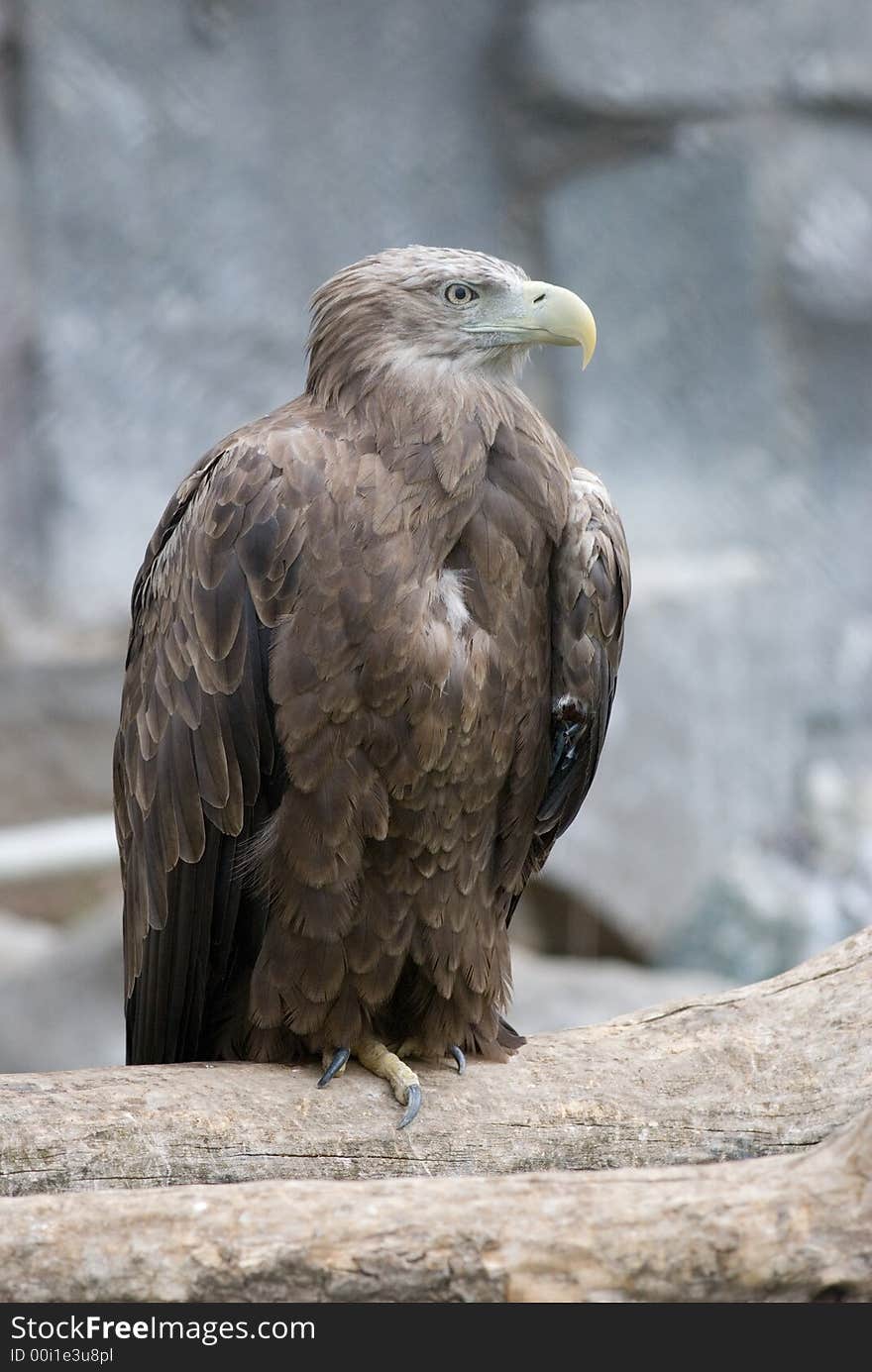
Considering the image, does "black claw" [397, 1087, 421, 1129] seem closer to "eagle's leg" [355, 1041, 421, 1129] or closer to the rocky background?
"eagle's leg" [355, 1041, 421, 1129]

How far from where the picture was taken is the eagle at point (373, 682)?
3193 millimetres

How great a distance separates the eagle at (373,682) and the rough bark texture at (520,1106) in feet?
0.36

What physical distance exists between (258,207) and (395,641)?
162 inches

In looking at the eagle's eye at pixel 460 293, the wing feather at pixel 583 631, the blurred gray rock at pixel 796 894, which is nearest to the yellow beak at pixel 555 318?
the eagle's eye at pixel 460 293

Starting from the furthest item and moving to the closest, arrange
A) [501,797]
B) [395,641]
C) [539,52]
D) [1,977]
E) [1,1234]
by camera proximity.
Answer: [539,52] < [1,977] < [501,797] < [395,641] < [1,1234]

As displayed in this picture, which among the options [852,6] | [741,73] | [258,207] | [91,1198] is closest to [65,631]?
[258,207]

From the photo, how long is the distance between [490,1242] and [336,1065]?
118 cm

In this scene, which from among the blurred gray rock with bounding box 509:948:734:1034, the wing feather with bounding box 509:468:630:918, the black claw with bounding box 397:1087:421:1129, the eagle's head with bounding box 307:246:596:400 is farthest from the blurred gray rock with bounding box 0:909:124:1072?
the eagle's head with bounding box 307:246:596:400

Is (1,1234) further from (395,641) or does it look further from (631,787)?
(631,787)

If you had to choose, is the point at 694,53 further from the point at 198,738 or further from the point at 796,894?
the point at 198,738

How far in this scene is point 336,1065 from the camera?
3.43 m

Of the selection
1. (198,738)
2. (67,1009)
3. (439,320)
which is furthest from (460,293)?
(67,1009)

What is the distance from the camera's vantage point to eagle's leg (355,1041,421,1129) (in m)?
3.34

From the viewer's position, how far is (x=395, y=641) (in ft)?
10.4
